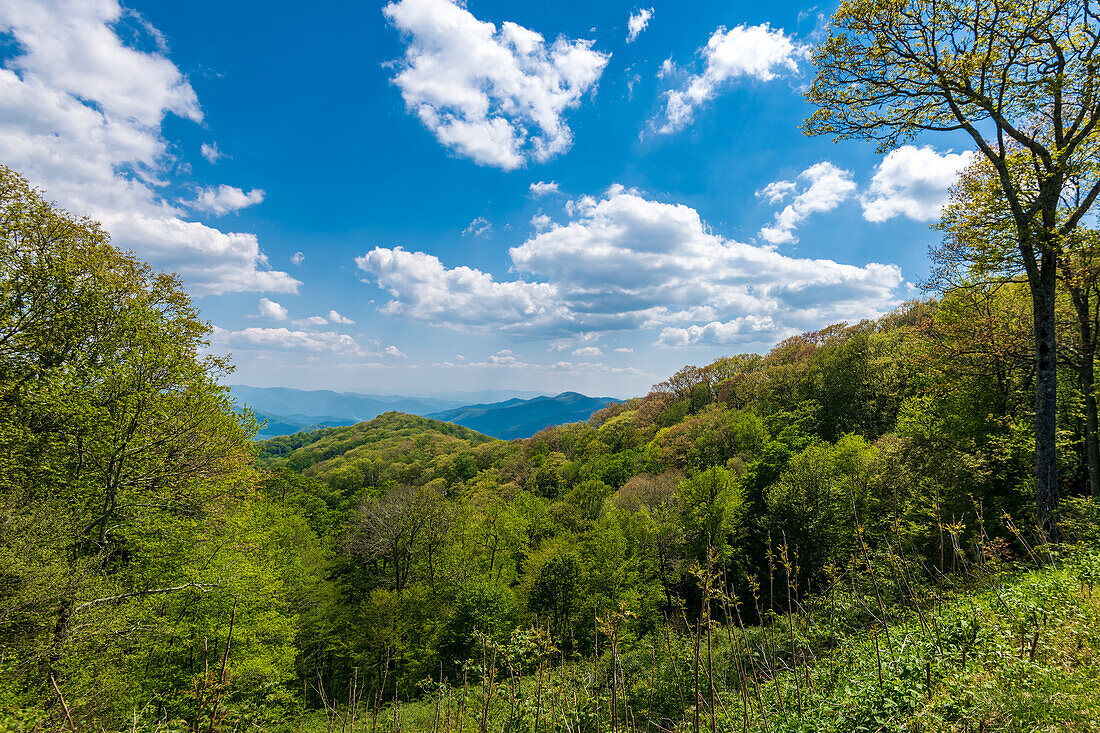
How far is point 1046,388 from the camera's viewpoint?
27.8 feet

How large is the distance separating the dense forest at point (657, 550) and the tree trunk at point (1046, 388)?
47mm

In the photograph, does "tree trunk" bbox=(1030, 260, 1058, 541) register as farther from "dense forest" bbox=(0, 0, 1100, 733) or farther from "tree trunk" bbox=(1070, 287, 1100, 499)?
"tree trunk" bbox=(1070, 287, 1100, 499)

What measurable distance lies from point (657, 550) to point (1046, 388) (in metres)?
20.0

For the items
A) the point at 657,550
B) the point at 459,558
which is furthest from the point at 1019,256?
the point at 459,558

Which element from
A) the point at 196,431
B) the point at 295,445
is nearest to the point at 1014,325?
the point at 196,431

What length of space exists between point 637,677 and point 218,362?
18.9 metres

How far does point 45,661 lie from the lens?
8.51m

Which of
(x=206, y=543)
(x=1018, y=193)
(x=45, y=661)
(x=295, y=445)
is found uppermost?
(x=1018, y=193)

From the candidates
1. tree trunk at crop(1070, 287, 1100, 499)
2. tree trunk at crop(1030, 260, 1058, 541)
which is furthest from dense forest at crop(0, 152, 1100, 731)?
tree trunk at crop(1030, 260, 1058, 541)

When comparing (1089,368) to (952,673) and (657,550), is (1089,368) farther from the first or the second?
(657,550)

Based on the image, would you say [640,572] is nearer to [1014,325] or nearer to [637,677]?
[637,677]

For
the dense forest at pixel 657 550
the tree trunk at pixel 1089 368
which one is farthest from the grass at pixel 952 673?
the tree trunk at pixel 1089 368

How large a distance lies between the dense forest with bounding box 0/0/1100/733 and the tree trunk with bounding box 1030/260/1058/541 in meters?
0.05

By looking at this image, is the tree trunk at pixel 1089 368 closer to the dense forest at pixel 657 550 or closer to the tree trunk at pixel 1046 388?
the dense forest at pixel 657 550
